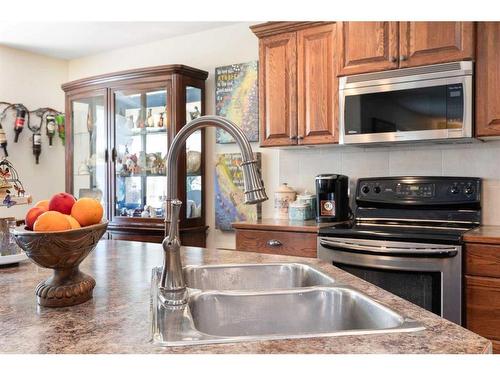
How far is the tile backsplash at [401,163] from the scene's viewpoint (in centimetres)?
262

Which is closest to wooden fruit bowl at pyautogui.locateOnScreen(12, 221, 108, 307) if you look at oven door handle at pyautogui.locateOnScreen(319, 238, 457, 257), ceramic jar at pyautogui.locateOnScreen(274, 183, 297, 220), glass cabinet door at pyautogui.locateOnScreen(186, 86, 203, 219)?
oven door handle at pyautogui.locateOnScreen(319, 238, 457, 257)

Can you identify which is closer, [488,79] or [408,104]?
[488,79]

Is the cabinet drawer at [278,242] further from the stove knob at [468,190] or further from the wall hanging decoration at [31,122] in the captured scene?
the wall hanging decoration at [31,122]

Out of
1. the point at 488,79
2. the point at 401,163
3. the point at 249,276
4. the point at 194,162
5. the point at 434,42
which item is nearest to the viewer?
the point at 249,276

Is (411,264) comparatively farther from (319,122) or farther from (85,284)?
(85,284)

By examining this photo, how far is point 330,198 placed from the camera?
9.26ft

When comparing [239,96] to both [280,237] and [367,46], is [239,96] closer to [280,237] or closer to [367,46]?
[367,46]

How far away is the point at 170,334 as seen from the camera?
83cm

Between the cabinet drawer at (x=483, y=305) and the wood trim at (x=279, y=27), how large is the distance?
1739mm

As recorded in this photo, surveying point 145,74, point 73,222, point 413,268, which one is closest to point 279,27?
point 145,74

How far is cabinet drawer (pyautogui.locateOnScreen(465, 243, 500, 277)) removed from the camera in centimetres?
208

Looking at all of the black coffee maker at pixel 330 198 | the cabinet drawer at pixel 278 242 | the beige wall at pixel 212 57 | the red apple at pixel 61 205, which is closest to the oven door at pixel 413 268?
the cabinet drawer at pixel 278 242

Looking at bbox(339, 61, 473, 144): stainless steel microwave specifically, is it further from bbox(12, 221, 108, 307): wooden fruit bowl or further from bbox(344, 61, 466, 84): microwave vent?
bbox(12, 221, 108, 307): wooden fruit bowl

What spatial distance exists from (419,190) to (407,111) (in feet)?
1.75
